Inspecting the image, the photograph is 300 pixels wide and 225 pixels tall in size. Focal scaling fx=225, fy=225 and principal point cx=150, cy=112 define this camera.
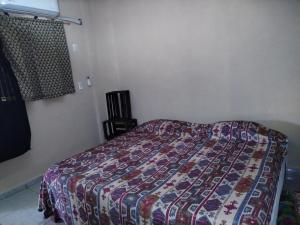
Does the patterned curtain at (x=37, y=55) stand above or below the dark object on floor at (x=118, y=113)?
above

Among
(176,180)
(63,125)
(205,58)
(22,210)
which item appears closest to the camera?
(176,180)

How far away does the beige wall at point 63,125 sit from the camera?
2674 mm

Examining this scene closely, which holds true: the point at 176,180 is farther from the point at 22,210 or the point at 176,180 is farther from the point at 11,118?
the point at 11,118

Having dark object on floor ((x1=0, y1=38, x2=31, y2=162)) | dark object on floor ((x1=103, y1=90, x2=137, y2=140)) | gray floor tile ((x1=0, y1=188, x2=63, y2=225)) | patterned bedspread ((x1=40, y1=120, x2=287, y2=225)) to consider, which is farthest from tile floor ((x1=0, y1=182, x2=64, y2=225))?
dark object on floor ((x1=103, y1=90, x2=137, y2=140))

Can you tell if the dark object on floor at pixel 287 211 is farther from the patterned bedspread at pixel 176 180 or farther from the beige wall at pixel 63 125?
the beige wall at pixel 63 125

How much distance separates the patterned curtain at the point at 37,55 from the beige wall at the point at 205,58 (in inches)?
24.4

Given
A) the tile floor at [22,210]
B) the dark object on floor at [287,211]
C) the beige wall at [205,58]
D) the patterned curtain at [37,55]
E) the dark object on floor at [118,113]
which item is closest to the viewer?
the dark object on floor at [287,211]

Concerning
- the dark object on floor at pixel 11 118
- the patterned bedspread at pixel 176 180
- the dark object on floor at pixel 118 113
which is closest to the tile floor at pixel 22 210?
the patterned bedspread at pixel 176 180

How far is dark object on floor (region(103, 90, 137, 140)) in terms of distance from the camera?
3.21 metres

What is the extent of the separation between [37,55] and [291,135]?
116 inches

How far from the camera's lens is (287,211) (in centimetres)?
175

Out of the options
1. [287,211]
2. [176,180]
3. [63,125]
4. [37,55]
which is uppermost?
[37,55]

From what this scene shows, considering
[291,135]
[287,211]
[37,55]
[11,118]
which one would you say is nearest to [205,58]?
[291,135]

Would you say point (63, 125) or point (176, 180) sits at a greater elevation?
point (63, 125)
